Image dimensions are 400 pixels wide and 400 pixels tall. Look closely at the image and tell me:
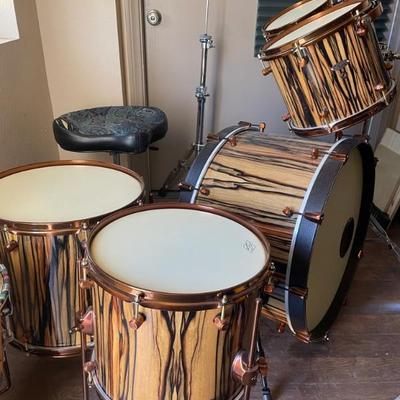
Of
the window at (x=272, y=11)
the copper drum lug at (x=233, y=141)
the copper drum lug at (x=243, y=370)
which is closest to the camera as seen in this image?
the copper drum lug at (x=243, y=370)

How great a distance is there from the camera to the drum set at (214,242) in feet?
2.65

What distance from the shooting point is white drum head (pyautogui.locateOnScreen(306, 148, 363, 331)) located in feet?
4.00

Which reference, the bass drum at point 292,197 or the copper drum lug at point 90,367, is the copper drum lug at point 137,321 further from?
the bass drum at point 292,197

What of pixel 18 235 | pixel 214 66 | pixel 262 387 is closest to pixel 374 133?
pixel 214 66

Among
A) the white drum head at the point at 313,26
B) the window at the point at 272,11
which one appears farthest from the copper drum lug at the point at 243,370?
the window at the point at 272,11

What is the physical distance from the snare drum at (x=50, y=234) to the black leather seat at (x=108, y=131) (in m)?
0.23

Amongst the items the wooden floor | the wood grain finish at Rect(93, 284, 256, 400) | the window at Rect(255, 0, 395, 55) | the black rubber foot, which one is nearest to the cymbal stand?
the window at Rect(255, 0, 395, 55)

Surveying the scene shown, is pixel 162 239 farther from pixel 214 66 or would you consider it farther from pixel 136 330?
pixel 214 66

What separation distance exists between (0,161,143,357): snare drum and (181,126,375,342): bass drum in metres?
0.25

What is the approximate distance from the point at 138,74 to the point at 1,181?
108 centimetres

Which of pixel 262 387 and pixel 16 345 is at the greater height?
pixel 16 345

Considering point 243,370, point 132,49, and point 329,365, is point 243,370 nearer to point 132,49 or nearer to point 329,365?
point 329,365

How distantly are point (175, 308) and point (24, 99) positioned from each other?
4.75 feet

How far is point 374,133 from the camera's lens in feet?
8.08
